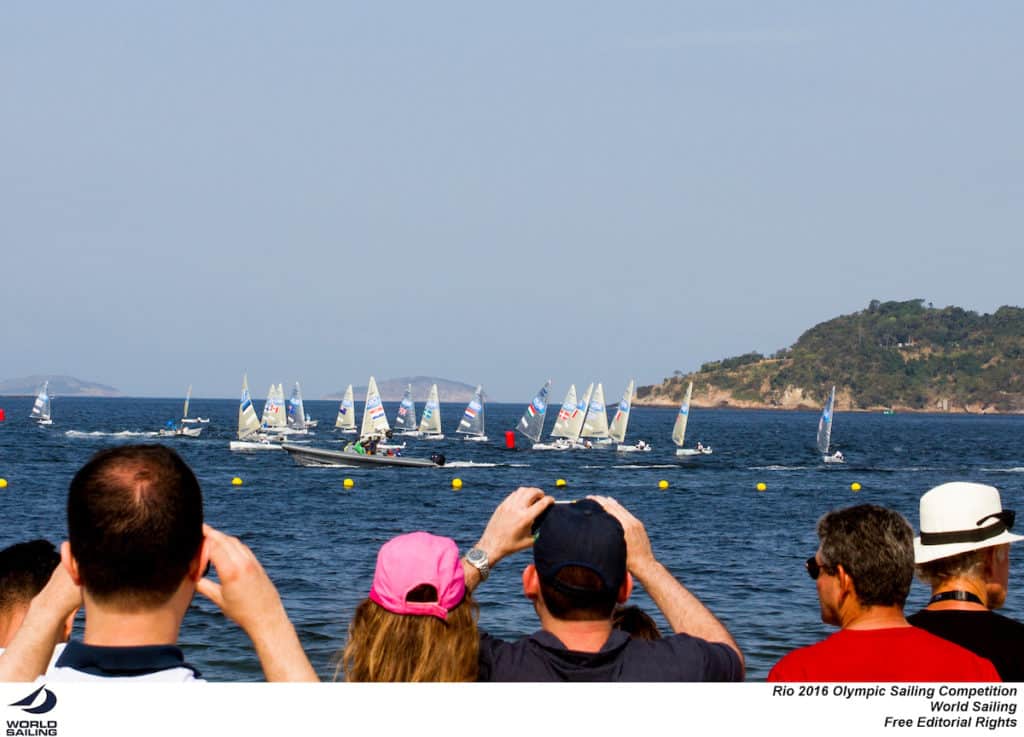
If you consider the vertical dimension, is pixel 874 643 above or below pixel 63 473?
above

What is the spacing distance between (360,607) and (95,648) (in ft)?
3.11

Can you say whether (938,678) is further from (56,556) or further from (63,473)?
(63,473)

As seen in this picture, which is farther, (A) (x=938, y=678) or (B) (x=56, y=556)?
(B) (x=56, y=556)

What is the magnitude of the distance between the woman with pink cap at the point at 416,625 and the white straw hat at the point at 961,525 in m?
2.07

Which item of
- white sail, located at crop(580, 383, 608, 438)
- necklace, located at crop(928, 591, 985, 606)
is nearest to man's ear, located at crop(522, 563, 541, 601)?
necklace, located at crop(928, 591, 985, 606)

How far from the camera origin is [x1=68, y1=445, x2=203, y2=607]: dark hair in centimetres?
326

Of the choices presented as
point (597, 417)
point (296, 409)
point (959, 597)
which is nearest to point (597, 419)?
point (597, 417)

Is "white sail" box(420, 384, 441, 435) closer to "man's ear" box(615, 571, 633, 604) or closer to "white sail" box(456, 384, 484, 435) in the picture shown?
"white sail" box(456, 384, 484, 435)

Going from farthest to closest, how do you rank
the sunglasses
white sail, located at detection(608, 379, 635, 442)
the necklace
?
1. white sail, located at detection(608, 379, 635, 442)
2. the necklace
3. the sunglasses

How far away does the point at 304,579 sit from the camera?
92.3 feet

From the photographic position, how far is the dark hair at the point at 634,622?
4.75 meters

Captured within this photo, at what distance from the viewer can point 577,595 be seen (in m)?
4.15

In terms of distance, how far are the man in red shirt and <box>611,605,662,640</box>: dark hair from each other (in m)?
0.45

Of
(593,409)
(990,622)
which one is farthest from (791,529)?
(593,409)
